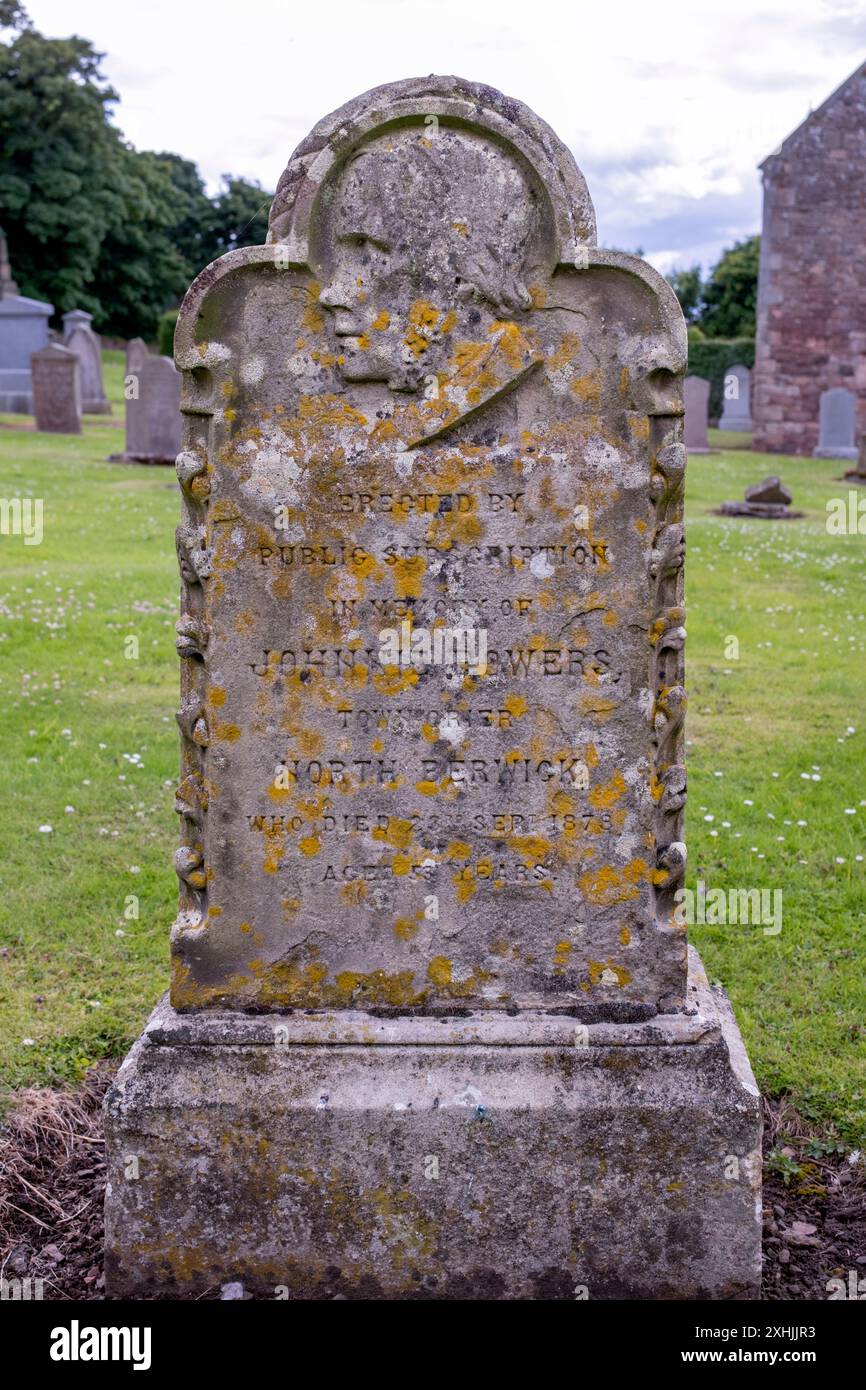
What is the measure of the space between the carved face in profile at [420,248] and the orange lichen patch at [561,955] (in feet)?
5.15

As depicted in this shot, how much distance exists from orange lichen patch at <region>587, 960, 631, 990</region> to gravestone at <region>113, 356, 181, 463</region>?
647 inches

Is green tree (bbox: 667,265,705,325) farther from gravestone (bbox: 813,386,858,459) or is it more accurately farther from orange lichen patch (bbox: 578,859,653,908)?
orange lichen patch (bbox: 578,859,653,908)

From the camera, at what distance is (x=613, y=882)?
12.0ft

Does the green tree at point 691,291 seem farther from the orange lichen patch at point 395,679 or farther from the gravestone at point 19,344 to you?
the orange lichen patch at point 395,679

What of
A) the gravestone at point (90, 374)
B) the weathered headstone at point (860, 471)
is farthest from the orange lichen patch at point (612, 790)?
the gravestone at point (90, 374)

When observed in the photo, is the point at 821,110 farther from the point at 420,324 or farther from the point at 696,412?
the point at 420,324

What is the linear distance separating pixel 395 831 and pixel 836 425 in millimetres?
26146

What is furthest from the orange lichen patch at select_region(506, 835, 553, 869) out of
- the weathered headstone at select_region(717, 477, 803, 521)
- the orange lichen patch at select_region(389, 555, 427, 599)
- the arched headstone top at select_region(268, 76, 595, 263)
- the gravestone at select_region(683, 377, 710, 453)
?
the gravestone at select_region(683, 377, 710, 453)

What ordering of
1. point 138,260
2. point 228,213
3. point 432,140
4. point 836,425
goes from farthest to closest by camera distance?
point 228,213 < point 138,260 < point 836,425 < point 432,140

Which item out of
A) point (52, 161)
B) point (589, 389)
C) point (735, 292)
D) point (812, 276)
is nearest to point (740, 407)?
point (812, 276)

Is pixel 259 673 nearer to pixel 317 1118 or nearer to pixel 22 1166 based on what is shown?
pixel 317 1118

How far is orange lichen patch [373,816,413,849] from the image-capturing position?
3.64m

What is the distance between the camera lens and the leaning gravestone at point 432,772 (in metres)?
3.45

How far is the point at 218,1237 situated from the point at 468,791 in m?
1.38
